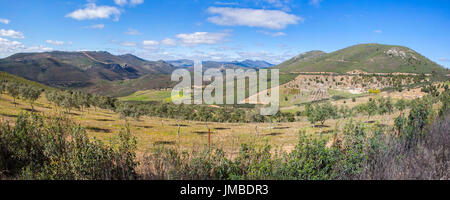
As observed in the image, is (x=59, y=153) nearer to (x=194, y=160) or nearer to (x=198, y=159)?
(x=194, y=160)

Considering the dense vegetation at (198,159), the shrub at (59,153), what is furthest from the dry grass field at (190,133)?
the dense vegetation at (198,159)

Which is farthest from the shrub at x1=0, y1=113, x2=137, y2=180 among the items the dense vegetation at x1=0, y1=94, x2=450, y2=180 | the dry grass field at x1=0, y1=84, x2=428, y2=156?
the dry grass field at x1=0, y1=84, x2=428, y2=156

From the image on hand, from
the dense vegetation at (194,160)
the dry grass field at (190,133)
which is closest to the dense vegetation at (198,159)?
the dense vegetation at (194,160)

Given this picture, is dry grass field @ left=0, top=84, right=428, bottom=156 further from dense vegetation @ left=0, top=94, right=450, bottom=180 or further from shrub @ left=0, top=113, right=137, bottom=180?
dense vegetation @ left=0, top=94, right=450, bottom=180

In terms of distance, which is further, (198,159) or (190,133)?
(190,133)

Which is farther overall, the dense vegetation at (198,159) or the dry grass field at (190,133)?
the dry grass field at (190,133)

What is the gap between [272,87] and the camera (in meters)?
187

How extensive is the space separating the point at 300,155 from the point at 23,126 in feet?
37.0

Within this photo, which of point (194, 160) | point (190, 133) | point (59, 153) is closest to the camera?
point (194, 160)

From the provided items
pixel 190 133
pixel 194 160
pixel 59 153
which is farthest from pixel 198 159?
pixel 190 133

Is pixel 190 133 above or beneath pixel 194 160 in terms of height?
beneath

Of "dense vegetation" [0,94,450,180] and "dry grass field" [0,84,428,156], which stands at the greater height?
"dense vegetation" [0,94,450,180]

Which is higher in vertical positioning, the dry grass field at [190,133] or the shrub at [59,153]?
the shrub at [59,153]

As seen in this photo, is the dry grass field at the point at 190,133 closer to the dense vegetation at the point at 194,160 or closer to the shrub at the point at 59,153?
the shrub at the point at 59,153
